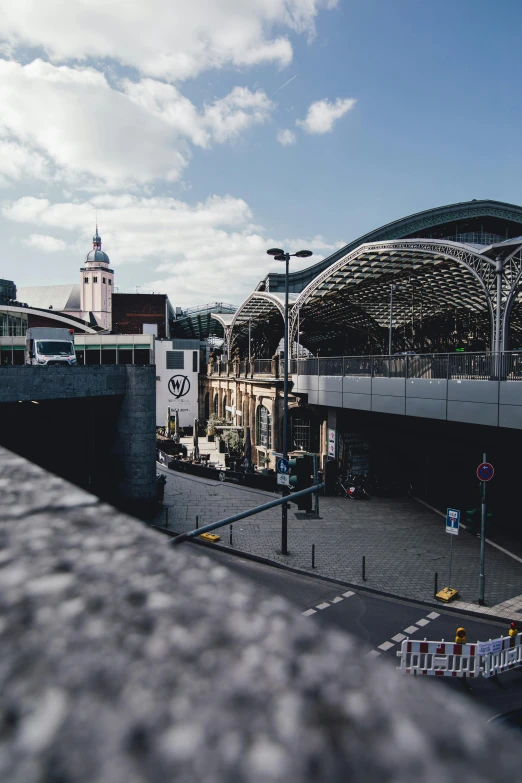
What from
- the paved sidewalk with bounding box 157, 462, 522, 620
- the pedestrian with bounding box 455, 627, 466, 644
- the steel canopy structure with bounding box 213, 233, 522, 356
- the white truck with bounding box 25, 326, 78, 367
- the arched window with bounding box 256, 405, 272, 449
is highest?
the steel canopy structure with bounding box 213, 233, 522, 356

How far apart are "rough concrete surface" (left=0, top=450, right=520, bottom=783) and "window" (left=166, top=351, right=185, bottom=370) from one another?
1935 inches

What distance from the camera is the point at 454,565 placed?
17953mm

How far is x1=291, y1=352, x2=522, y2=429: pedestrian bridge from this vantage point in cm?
1672

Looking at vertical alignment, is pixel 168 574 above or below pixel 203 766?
above

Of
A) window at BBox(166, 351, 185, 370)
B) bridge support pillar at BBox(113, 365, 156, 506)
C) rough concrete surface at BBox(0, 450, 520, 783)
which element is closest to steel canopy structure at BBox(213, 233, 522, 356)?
window at BBox(166, 351, 185, 370)

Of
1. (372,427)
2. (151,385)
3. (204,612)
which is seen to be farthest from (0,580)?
(372,427)

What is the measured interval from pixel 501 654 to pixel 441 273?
976 inches

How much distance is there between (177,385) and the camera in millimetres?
50188

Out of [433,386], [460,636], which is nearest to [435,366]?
[433,386]

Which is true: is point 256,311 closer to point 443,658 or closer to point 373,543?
point 373,543

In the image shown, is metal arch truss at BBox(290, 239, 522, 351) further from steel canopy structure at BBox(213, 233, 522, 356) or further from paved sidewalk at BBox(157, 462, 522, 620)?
paved sidewalk at BBox(157, 462, 522, 620)

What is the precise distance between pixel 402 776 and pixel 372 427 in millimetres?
29145

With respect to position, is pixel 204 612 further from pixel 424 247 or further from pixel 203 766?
pixel 424 247


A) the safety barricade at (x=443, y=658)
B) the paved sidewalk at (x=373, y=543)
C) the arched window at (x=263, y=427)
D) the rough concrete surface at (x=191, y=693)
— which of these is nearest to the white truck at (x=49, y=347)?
the paved sidewalk at (x=373, y=543)
